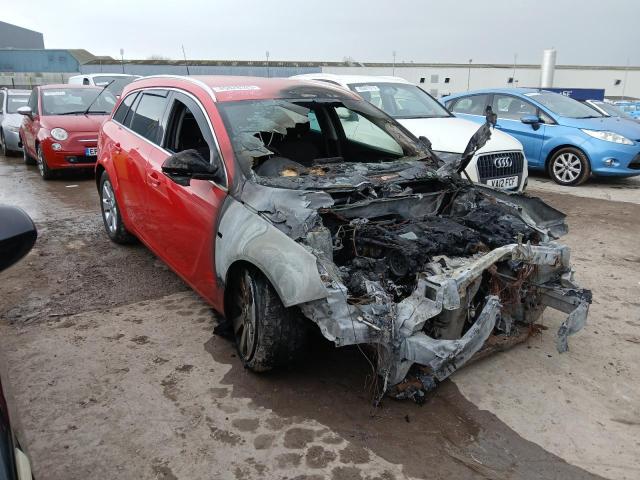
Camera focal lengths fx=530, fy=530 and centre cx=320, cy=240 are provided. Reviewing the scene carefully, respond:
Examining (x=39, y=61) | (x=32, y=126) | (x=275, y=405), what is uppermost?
(x=39, y=61)

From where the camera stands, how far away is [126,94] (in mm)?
5453

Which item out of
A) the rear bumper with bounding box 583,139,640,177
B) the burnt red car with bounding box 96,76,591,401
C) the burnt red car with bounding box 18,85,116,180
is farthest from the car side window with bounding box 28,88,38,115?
the rear bumper with bounding box 583,139,640,177

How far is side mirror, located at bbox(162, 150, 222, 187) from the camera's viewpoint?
332 cm

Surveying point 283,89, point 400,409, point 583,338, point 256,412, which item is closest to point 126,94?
point 283,89

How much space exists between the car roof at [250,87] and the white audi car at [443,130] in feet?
6.50

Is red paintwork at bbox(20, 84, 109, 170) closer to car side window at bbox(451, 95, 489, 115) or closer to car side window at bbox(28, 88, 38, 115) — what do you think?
car side window at bbox(28, 88, 38, 115)

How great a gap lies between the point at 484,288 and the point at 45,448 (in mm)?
2610

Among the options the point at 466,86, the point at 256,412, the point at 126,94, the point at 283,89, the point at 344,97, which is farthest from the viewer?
the point at 466,86

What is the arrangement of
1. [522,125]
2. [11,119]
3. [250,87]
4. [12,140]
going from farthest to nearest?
[11,119]
[12,140]
[522,125]
[250,87]

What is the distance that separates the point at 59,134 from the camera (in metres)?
9.28

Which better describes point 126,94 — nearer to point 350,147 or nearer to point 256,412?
point 350,147

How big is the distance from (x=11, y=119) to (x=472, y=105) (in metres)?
10.7

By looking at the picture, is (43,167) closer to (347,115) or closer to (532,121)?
(347,115)

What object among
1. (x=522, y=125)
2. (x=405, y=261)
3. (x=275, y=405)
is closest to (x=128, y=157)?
(x=275, y=405)
